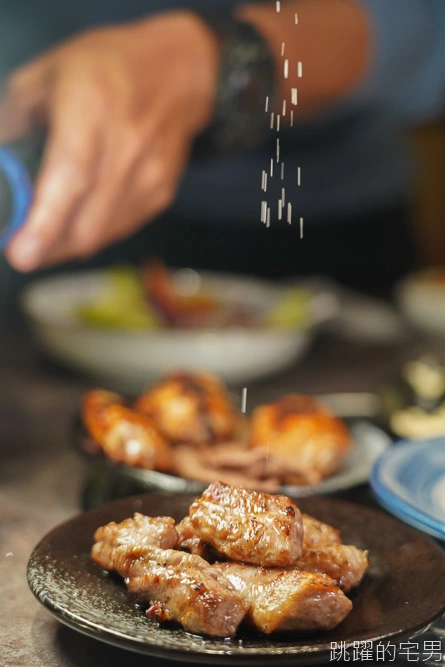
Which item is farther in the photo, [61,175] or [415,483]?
[61,175]

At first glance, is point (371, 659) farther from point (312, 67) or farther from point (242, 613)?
point (312, 67)

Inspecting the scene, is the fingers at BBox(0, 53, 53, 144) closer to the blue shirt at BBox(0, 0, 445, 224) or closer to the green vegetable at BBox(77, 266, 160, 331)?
the green vegetable at BBox(77, 266, 160, 331)

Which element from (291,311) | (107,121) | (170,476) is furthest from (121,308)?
(170,476)

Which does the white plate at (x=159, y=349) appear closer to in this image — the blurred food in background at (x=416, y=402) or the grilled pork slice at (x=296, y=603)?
the blurred food in background at (x=416, y=402)

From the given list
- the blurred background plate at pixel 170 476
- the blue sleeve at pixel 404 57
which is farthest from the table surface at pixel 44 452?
the blue sleeve at pixel 404 57

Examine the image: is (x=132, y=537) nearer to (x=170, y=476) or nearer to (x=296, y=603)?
(x=296, y=603)

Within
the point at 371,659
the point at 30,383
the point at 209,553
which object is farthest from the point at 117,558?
the point at 30,383

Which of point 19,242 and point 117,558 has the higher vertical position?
point 19,242
